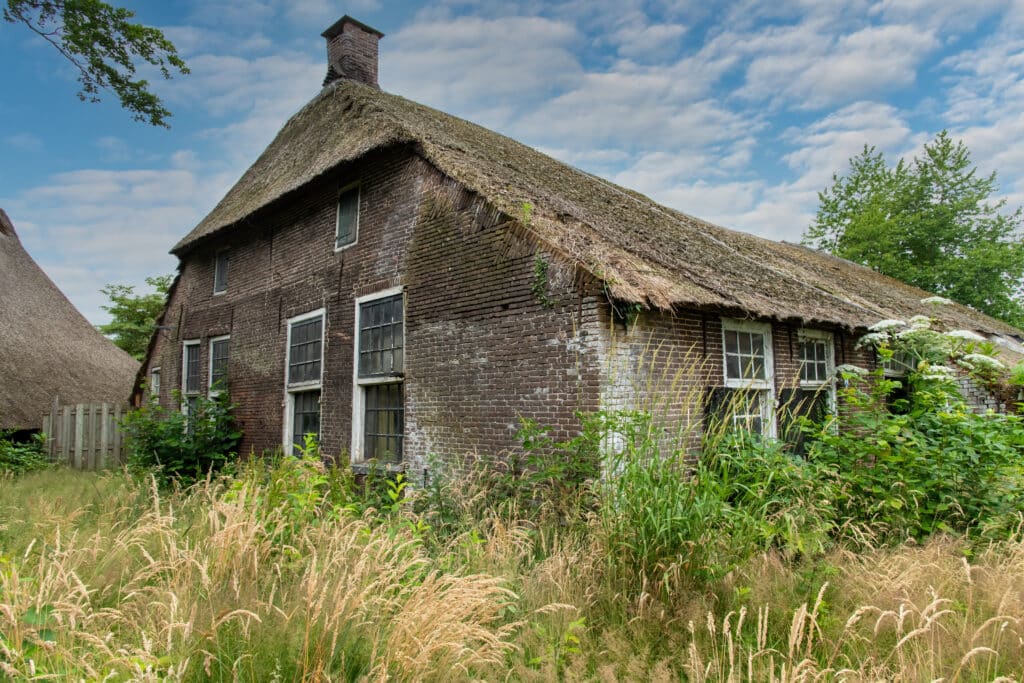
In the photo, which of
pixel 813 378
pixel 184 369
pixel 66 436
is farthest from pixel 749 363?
pixel 66 436

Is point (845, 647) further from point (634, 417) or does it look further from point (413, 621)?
point (413, 621)

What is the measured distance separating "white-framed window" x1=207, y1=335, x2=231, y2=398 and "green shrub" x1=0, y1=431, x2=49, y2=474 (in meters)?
3.27

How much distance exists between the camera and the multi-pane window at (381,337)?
338 inches

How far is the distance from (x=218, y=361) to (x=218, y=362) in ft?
0.07

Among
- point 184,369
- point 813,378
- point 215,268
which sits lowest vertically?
point 813,378

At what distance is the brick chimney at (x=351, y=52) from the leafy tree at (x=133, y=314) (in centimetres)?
1900

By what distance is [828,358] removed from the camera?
9219 millimetres

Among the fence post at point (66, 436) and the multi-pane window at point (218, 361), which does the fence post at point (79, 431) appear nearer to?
the fence post at point (66, 436)

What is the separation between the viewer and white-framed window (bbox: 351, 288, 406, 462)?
28.0ft

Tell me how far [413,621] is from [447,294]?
5.56m

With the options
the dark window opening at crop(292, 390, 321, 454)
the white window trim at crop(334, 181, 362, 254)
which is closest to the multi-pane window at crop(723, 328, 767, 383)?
the white window trim at crop(334, 181, 362, 254)

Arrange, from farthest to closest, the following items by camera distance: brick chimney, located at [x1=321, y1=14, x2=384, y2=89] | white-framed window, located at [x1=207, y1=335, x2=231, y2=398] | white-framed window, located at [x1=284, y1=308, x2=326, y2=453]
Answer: brick chimney, located at [x1=321, y1=14, x2=384, y2=89] → white-framed window, located at [x1=207, y1=335, x2=231, y2=398] → white-framed window, located at [x1=284, y1=308, x2=326, y2=453]

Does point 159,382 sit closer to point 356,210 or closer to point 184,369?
point 184,369

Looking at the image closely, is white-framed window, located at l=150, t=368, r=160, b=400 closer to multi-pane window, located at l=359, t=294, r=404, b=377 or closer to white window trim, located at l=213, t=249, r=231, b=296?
white window trim, located at l=213, t=249, r=231, b=296
